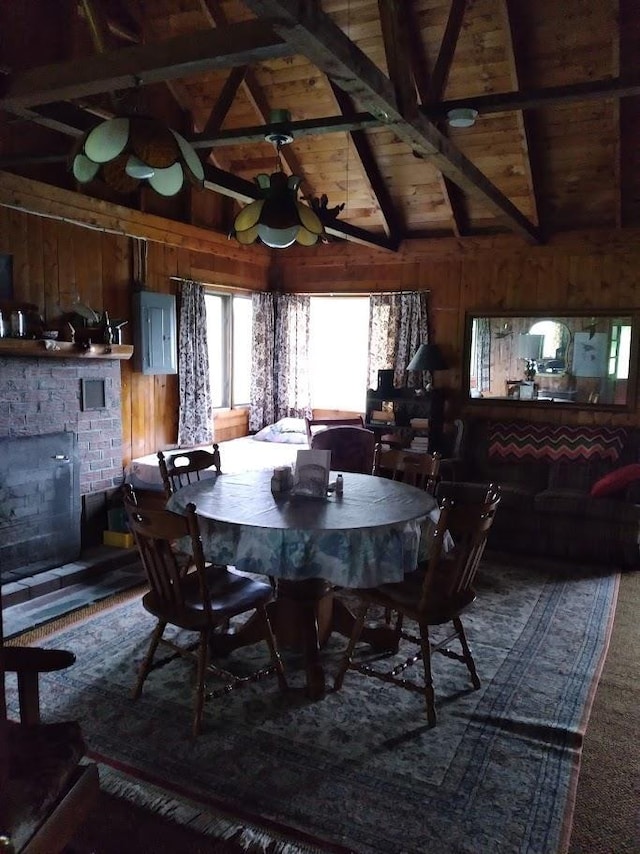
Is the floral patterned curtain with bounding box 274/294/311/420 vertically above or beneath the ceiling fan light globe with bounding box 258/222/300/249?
beneath

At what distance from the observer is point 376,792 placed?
2.23m

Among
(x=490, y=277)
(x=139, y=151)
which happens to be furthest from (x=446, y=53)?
(x=490, y=277)

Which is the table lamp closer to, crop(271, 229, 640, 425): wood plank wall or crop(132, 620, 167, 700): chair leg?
crop(271, 229, 640, 425): wood plank wall

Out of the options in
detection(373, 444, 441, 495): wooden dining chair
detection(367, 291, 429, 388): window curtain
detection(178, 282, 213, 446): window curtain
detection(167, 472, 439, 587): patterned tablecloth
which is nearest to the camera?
detection(167, 472, 439, 587): patterned tablecloth

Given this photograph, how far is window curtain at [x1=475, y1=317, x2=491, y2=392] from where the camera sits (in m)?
6.23

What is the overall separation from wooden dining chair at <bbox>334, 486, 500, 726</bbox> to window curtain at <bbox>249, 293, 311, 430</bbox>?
4.28m

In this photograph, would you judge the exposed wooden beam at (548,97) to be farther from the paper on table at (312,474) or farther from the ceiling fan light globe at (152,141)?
the paper on table at (312,474)

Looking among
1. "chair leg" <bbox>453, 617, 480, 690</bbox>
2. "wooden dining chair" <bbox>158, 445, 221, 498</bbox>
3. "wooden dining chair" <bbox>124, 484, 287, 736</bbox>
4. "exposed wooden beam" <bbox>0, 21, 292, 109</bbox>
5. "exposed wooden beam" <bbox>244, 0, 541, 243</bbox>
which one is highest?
"exposed wooden beam" <bbox>0, 21, 292, 109</bbox>

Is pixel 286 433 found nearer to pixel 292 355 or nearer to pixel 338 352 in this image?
pixel 292 355

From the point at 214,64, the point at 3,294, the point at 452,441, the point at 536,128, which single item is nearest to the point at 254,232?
the point at 214,64

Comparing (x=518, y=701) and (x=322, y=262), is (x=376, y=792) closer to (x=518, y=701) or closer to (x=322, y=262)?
(x=518, y=701)

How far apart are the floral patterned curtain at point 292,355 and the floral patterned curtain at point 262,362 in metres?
0.08

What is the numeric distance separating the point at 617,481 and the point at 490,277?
7.98 feet

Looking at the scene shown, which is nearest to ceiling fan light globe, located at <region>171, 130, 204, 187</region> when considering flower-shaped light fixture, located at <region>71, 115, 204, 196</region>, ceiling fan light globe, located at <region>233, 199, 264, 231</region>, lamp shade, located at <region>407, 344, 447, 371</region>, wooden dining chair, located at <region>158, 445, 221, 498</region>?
flower-shaped light fixture, located at <region>71, 115, 204, 196</region>
